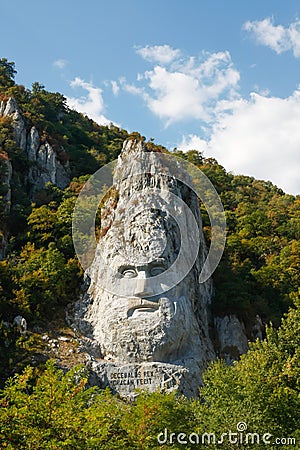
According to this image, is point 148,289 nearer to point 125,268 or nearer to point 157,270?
point 157,270

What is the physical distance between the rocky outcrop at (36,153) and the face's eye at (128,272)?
13.8 m

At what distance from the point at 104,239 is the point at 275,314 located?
349 inches

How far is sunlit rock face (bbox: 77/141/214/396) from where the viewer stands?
54.3 feet

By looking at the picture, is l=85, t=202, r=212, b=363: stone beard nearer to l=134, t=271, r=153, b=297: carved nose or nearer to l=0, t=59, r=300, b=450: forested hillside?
l=134, t=271, r=153, b=297: carved nose

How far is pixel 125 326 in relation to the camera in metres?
17.2

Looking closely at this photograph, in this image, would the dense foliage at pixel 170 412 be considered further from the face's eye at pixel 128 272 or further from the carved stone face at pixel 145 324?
the face's eye at pixel 128 272

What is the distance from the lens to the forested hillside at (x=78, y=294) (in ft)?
24.1

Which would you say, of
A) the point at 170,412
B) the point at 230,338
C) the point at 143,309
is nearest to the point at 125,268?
the point at 143,309

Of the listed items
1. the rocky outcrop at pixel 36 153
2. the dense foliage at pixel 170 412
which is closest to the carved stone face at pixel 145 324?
the dense foliage at pixel 170 412

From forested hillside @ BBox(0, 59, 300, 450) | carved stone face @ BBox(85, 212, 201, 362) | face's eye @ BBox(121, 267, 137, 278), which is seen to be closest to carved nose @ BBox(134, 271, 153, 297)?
carved stone face @ BBox(85, 212, 201, 362)

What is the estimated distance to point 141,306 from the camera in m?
17.5

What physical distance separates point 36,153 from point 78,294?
14.2 metres

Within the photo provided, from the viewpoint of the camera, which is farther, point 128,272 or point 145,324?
point 128,272

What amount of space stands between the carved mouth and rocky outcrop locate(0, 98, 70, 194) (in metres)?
14.9
